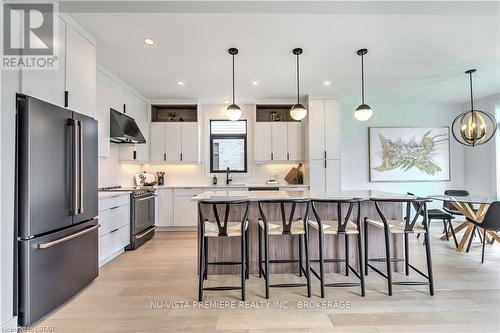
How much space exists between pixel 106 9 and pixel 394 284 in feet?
12.7

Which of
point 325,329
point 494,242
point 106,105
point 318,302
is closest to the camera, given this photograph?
point 325,329

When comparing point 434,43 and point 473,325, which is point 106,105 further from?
point 473,325

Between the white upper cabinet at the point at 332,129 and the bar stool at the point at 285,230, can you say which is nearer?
the bar stool at the point at 285,230

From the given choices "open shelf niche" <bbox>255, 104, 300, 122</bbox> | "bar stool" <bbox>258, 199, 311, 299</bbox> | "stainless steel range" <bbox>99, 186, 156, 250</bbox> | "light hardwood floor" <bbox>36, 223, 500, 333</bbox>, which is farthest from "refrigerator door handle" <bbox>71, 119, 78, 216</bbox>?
"open shelf niche" <bbox>255, 104, 300, 122</bbox>

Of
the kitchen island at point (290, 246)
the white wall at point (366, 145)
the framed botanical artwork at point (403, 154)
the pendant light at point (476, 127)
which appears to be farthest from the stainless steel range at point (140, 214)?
the pendant light at point (476, 127)

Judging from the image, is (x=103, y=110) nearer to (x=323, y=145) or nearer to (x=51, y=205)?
(x=51, y=205)

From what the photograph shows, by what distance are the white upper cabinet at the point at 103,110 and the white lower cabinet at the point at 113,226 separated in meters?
0.77

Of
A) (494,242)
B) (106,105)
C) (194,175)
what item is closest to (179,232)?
(194,175)

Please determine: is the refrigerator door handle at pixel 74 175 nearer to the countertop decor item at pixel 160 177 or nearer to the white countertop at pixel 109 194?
the white countertop at pixel 109 194

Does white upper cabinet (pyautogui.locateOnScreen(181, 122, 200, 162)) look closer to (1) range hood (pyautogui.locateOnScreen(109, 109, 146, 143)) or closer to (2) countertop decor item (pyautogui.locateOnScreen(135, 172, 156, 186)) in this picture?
(2) countertop decor item (pyautogui.locateOnScreen(135, 172, 156, 186))

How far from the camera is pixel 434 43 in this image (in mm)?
3068

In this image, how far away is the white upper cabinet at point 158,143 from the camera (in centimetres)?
542

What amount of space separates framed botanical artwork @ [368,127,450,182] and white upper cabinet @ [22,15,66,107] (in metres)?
5.65

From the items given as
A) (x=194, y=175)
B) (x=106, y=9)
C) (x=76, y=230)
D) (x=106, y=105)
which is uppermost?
(x=106, y=9)
